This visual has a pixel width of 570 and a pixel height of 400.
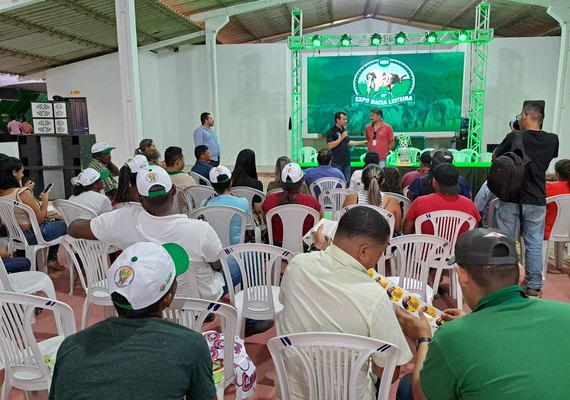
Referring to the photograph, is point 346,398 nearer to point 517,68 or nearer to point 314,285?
point 314,285

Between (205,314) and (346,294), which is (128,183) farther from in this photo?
(346,294)

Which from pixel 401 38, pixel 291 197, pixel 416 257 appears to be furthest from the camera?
pixel 401 38

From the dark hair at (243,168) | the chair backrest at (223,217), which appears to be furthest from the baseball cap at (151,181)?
the dark hair at (243,168)

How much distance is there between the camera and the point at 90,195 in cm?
407

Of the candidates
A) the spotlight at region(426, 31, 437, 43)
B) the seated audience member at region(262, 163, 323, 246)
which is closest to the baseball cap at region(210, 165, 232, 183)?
the seated audience member at region(262, 163, 323, 246)

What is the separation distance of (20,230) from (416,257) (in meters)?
3.25

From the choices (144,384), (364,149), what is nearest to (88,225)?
(144,384)

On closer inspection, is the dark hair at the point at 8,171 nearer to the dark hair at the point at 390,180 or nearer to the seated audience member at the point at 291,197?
the seated audience member at the point at 291,197

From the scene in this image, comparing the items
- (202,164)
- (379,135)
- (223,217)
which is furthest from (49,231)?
(379,135)

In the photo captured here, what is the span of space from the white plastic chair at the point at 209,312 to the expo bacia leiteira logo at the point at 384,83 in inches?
397

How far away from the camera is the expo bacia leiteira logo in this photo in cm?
1121

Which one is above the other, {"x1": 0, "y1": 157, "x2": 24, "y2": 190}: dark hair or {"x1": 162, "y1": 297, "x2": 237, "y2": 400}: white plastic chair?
{"x1": 0, "y1": 157, "x2": 24, "y2": 190}: dark hair

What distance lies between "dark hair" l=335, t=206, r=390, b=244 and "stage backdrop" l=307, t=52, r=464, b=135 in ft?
32.2

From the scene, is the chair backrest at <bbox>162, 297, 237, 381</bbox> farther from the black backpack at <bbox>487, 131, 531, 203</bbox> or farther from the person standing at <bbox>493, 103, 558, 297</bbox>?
the person standing at <bbox>493, 103, 558, 297</bbox>
